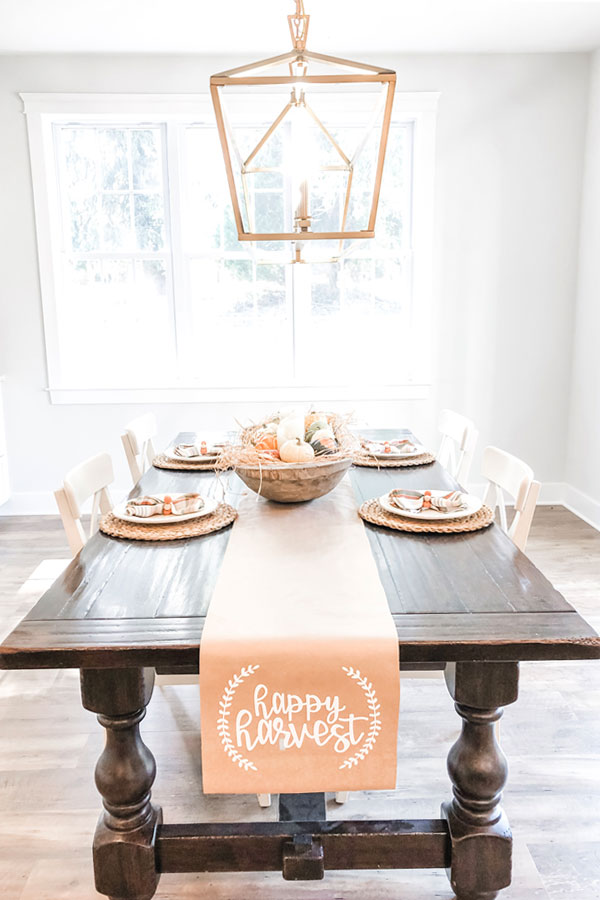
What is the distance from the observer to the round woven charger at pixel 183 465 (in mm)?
2445

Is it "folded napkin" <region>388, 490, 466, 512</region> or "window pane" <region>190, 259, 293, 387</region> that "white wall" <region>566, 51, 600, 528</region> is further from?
"folded napkin" <region>388, 490, 466, 512</region>

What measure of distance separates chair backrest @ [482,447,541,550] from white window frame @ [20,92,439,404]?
7.60 ft

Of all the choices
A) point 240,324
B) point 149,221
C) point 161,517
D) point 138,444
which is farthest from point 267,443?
point 149,221

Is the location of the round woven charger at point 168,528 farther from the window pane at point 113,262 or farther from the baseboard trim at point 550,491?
the baseboard trim at point 550,491

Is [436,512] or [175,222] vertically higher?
[175,222]

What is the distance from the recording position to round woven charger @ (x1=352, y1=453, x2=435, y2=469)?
246 centimetres

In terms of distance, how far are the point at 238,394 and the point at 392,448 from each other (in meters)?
1.97

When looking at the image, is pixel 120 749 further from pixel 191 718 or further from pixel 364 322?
pixel 364 322

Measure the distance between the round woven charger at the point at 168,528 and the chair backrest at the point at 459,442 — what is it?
1.03 m

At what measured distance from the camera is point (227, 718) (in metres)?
1.27

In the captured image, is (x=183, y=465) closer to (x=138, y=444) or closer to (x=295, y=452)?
(x=138, y=444)

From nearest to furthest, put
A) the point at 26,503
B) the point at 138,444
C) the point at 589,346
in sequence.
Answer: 1. the point at 138,444
2. the point at 589,346
3. the point at 26,503

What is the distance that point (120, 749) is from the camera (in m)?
1.44

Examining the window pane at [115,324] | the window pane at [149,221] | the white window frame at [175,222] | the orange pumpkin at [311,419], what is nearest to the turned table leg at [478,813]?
the orange pumpkin at [311,419]
